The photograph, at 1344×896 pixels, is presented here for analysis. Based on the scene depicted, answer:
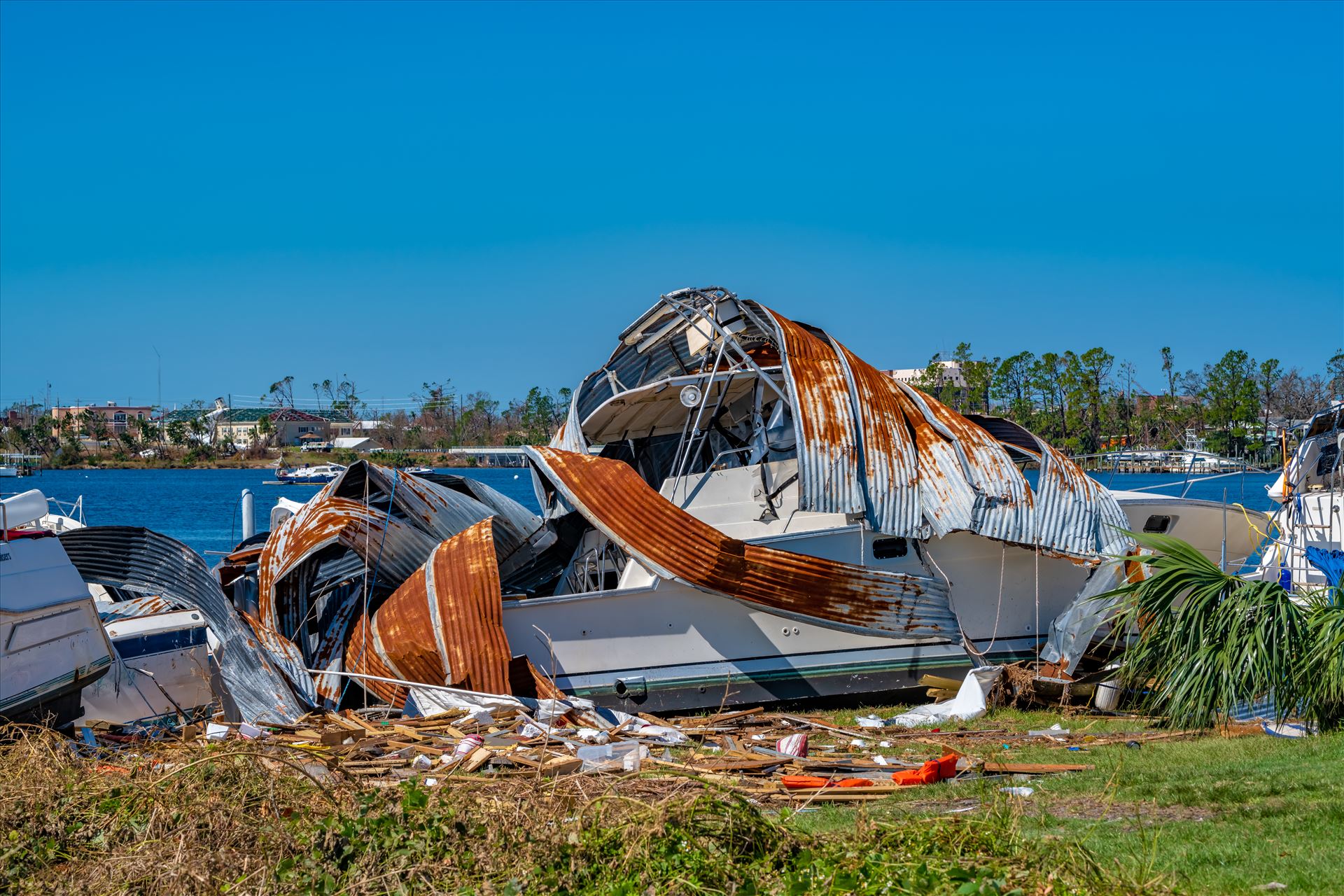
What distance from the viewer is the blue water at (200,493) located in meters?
51.5

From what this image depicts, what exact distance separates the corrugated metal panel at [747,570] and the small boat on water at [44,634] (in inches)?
211

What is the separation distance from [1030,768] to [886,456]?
5.61 m

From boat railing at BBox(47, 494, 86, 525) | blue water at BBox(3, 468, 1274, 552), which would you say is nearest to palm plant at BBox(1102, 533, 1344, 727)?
blue water at BBox(3, 468, 1274, 552)

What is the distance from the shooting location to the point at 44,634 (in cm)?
1145

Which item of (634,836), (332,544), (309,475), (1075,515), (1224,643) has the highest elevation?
(309,475)

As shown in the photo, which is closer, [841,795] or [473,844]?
[473,844]

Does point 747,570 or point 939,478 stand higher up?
point 939,478

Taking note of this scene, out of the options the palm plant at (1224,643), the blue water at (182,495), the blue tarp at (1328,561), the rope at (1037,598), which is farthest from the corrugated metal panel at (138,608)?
the blue tarp at (1328,561)

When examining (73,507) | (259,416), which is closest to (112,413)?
(259,416)

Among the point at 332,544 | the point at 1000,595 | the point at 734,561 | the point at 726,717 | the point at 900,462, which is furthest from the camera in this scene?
the point at 332,544

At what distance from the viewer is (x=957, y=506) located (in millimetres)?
14500

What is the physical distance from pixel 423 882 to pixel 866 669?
8768mm

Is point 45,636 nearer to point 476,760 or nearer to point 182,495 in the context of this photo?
point 476,760

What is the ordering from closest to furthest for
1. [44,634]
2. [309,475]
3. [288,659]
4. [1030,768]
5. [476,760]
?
[1030,768]
[476,760]
[44,634]
[288,659]
[309,475]
